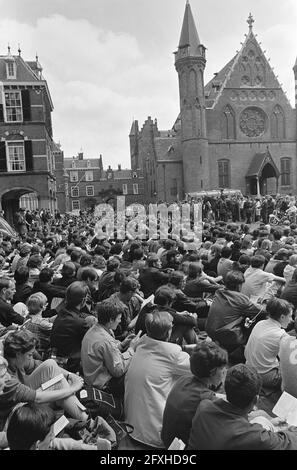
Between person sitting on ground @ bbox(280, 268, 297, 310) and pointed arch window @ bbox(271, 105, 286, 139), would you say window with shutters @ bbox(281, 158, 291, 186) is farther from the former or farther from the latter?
person sitting on ground @ bbox(280, 268, 297, 310)

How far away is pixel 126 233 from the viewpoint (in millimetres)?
16438

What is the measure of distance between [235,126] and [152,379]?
43.3 meters

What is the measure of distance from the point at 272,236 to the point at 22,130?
21.6 m

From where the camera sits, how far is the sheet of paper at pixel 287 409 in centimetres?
381

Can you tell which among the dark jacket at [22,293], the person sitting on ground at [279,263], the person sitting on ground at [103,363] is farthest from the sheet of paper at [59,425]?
the person sitting on ground at [279,263]

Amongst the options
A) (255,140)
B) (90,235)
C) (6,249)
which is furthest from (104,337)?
(255,140)

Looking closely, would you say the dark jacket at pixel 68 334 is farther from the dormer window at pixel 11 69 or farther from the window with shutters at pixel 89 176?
the window with shutters at pixel 89 176

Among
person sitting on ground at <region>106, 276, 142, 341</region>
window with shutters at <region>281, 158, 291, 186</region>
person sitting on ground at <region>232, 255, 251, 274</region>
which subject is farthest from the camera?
window with shutters at <region>281, 158, 291, 186</region>

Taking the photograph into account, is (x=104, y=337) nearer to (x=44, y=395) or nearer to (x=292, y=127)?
(x=44, y=395)

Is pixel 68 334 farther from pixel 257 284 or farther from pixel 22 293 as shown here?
pixel 257 284

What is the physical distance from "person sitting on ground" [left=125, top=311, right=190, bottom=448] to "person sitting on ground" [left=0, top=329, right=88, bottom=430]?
52 centimetres

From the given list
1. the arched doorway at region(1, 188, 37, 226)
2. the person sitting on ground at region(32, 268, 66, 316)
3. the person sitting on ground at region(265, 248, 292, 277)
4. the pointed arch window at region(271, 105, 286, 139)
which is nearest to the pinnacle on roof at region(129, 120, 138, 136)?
the pointed arch window at region(271, 105, 286, 139)

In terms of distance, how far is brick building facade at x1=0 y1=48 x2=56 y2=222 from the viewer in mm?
28625

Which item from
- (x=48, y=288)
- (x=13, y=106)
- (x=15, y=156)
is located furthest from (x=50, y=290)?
(x=13, y=106)
